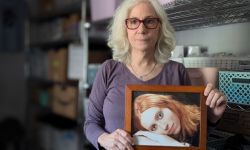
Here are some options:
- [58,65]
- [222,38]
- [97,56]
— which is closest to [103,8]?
[97,56]

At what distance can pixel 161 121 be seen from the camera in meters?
0.73

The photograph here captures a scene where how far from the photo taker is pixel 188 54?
3.75 ft

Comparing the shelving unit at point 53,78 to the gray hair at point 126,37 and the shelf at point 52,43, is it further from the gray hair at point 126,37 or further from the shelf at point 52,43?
the gray hair at point 126,37

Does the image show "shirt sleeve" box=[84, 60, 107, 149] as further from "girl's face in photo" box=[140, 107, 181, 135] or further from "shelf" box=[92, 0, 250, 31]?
"shelf" box=[92, 0, 250, 31]

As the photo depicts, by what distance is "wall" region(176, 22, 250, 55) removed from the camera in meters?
1.16

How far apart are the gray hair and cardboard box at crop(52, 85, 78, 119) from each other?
1.19 metres

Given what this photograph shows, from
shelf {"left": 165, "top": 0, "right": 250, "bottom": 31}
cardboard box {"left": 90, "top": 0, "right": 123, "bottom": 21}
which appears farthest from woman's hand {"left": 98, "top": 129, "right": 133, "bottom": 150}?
cardboard box {"left": 90, "top": 0, "right": 123, "bottom": 21}

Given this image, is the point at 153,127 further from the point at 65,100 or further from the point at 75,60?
the point at 65,100

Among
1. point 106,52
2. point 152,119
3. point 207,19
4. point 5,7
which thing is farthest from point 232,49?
point 5,7

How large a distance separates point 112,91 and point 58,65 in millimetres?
1449

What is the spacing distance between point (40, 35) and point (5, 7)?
0.44 m

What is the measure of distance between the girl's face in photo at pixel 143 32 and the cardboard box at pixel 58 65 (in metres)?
1.35

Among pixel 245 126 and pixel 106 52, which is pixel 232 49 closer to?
pixel 245 126

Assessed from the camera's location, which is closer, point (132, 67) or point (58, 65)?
point (132, 67)
